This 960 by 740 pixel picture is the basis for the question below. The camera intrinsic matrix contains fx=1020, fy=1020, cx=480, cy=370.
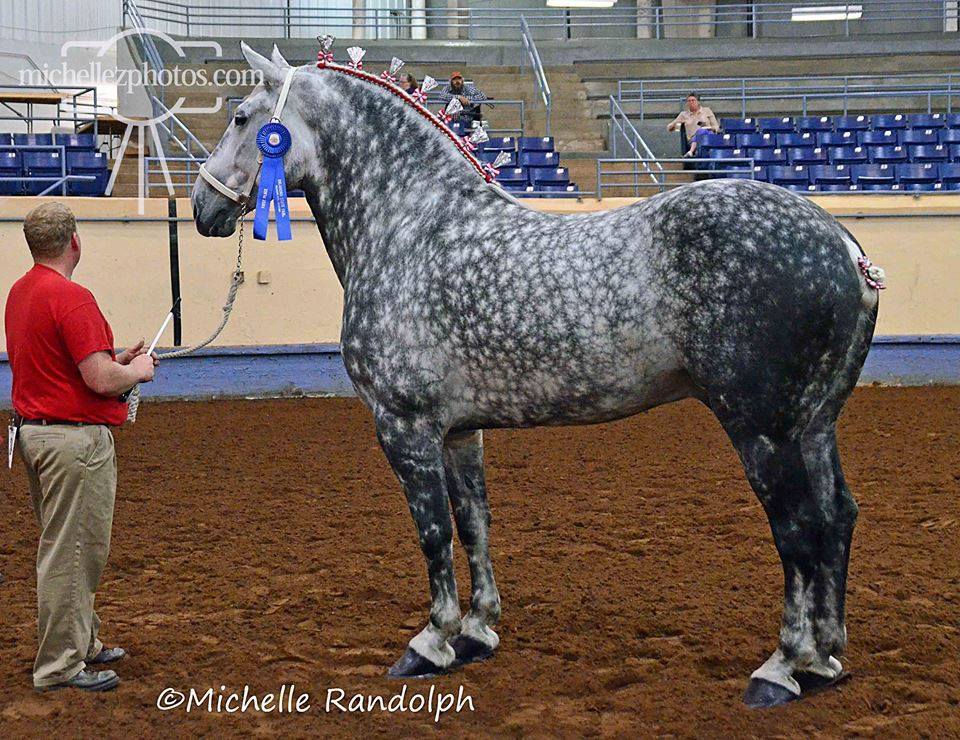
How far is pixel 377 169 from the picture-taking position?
3850 millimetres

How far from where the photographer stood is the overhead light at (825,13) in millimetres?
19220

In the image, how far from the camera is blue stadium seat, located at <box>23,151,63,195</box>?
455 inches

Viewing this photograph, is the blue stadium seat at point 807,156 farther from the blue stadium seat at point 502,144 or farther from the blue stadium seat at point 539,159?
the blue stadium seat at point 502,144

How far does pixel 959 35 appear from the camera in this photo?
19.3 meters

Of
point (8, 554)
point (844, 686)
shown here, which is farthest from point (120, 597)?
point (844, 686)

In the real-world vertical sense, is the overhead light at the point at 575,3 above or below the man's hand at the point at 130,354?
above

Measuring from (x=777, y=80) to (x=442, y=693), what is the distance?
52.9 ft

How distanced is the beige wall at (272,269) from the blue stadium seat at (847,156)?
101 inches

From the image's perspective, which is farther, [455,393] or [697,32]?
[697,32]

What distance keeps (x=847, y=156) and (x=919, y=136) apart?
149 cm

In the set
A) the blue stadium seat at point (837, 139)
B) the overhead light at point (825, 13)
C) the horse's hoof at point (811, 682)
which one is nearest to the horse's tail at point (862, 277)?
the horse's hoof at point (811, 682)

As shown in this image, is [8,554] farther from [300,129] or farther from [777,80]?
[777,80]

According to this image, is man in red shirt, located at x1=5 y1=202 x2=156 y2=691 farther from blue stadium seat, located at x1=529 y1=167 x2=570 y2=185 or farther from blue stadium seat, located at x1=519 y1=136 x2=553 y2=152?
blue stadium seat, located at x1=519 y1=136 x2=553 y2=152

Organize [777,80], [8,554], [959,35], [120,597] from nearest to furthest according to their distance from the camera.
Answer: [120,597] → [8,554] → [777,80] → [959,35]
